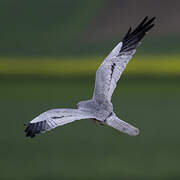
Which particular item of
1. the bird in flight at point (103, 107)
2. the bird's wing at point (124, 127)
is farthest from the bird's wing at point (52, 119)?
the bird's wing at point (124, 127)

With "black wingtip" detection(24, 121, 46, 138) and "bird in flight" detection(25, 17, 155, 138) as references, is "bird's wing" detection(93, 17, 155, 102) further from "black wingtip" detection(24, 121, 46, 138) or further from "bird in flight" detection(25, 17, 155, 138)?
"black wingtip" detection(24, 121, 46, 138)

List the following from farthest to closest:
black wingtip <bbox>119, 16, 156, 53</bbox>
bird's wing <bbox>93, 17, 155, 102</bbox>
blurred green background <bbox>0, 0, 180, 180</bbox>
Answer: blurred green background <bbox>0, 0, 180, 180</bbox>
black wingtip <bbox>119, 16, 156, 53</bbox>
bird's wing <bbox>93, 17, 155, 102</bbox>

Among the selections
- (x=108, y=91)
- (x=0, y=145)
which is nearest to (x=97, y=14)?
(x=0, y=145)

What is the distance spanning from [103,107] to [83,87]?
30.9 feet

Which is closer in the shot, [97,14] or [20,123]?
[20,123]

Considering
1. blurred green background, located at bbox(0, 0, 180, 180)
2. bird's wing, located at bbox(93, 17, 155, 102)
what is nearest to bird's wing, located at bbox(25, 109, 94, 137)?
bird's wing, located at bbox(93, 17, 155, 102)

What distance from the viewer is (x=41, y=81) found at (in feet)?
55.2

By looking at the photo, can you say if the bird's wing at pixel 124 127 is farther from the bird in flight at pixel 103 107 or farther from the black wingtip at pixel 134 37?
the black wingtip at pixel 134 37

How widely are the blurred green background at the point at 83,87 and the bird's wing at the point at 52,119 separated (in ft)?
12.9

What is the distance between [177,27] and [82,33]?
8.16 feet

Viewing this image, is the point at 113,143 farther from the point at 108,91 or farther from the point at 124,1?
the point at 124,1

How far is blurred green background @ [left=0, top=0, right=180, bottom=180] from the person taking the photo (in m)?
11.2

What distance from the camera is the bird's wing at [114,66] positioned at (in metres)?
6.82

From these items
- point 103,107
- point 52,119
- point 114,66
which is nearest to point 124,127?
point 103,107
